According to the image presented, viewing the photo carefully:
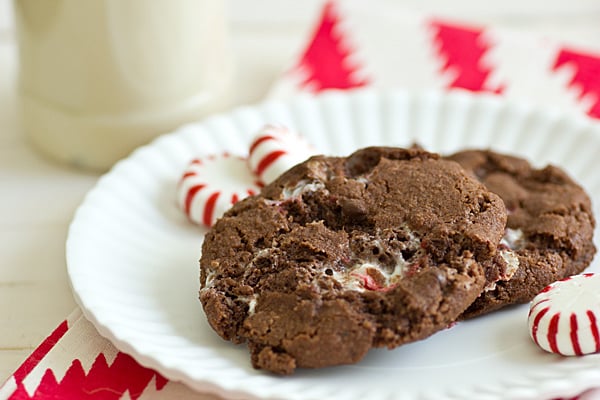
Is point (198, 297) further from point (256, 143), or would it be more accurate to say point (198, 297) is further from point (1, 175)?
point (1, 175)

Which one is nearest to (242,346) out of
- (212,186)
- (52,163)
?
(212,186)

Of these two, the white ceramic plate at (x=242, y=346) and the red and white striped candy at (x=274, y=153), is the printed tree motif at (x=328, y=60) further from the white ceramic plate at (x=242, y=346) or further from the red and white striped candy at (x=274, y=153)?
the red and white striped candy at (x=274, y=153)

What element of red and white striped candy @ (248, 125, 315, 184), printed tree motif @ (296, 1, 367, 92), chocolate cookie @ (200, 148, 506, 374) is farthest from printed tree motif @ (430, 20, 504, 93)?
chocolate cookie @ (200, 148, 506, 374)

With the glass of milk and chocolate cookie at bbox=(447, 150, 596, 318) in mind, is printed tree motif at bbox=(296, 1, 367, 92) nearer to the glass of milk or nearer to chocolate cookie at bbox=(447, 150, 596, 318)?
the glass of milk

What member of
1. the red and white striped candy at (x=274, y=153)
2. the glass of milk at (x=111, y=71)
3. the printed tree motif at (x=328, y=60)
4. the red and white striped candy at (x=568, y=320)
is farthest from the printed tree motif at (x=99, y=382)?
the printed tree motif at (x=328, y=60)

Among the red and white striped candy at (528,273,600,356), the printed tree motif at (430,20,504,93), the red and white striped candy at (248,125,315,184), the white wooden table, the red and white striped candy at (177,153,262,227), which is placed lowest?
the white wooden table

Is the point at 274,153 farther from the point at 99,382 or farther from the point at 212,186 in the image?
the point at 99,382
